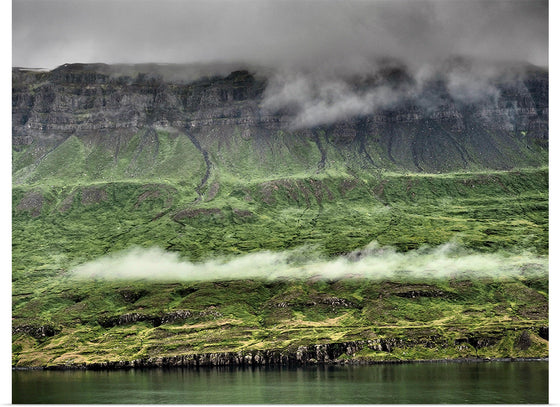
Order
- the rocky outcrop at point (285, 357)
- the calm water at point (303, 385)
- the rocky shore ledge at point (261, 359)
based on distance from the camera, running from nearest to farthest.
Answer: the calm water at point (303, 385) < the rocky shore ledge at point (261, 359) < the rocky outcrop at point (285, 357)

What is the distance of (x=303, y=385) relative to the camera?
135 meters

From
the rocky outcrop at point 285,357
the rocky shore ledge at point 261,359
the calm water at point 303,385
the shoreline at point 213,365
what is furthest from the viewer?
the rocky outcrop at point 285,357

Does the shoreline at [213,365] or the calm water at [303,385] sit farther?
the shoreline at [213,365]

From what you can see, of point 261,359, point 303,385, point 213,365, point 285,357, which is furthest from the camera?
point 213,365

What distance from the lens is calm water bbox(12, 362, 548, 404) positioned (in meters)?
112

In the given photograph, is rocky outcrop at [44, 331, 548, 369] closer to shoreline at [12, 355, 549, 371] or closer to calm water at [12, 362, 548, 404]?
shoreline at [12, 355, 549, 371]

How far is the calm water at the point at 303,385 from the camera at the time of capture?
112250 millimetres

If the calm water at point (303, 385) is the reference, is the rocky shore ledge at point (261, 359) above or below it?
below

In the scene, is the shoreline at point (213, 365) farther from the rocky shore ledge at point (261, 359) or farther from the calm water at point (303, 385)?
the calm water at point (303, 385)

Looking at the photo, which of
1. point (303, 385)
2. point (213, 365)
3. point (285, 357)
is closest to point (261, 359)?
point (285, 357)

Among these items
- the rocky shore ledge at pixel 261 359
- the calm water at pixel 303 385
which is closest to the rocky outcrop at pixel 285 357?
the rocky shore ledge at pixel 261 359

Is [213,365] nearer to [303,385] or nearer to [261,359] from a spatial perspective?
[261,359]
